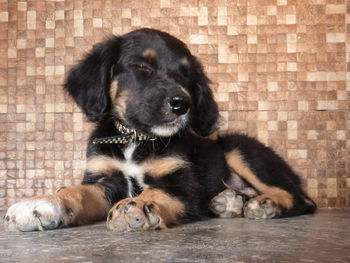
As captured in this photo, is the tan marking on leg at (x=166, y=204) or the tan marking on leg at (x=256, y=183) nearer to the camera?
the tan marking on leg at (x=166, y=204)

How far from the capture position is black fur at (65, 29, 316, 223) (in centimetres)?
219

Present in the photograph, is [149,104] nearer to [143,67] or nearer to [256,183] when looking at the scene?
[143,67]

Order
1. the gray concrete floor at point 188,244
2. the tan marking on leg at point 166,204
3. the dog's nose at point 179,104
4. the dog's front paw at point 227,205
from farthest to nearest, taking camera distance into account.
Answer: the dog's front paw at point 227,205, the dog's nose at point 179,104, the tan marking on leg at point 166,204, the gray concrete floor at point 188,244

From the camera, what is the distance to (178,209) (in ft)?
6.84

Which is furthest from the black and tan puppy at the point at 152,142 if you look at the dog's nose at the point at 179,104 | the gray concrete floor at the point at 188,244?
the gray concrete floor at the point at 188,244

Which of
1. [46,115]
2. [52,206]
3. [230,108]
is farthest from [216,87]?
[52,206]

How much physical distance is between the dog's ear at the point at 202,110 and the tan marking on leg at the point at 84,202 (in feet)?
2.01

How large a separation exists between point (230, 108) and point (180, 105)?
1067mm

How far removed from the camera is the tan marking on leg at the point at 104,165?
2346 millimetres

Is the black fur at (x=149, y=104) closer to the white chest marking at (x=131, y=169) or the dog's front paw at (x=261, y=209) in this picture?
the white chest marking at (x=131, y=169)

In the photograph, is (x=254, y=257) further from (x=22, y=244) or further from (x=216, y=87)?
(x=216, y=87)

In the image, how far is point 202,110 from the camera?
2.59 m

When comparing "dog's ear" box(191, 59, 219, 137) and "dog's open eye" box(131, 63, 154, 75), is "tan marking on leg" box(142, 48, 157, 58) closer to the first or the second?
"dog's open eye" box(131, 63, 154, 75)

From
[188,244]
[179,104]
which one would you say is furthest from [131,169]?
[188,244]
